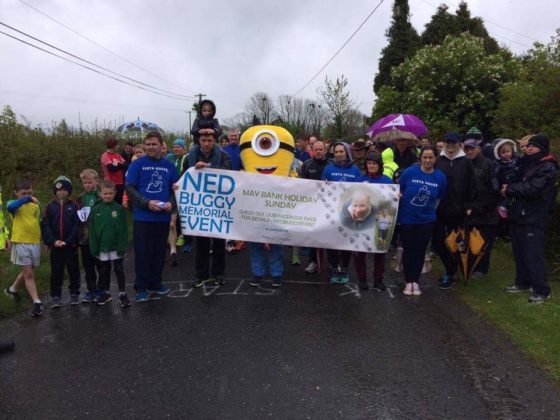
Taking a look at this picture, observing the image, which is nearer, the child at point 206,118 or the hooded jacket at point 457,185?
the hooded jacket at point 457,185

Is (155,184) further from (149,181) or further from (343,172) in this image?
(343,172)

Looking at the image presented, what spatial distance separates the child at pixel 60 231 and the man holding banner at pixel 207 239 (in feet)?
4.99

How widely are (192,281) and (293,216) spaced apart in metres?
1.74

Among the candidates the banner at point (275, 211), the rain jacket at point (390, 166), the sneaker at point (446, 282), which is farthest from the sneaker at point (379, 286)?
the rain jacket at point (390, 166)

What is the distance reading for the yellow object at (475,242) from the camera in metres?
6.00

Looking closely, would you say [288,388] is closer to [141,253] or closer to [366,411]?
[366,411]

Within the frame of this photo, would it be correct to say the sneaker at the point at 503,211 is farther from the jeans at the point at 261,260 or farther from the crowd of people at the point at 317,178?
the jeans at the point at 261,260

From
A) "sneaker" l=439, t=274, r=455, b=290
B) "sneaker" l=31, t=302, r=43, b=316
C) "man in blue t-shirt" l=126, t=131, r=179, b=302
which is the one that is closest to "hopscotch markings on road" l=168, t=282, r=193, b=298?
"man in blue t-shirt" l=126, t=131, r=179, b=302

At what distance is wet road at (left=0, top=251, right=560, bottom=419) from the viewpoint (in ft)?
10.8

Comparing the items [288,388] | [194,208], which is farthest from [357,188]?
[288,388]

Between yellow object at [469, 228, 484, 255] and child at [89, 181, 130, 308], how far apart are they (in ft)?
14.4

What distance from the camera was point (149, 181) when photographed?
5.53 meters

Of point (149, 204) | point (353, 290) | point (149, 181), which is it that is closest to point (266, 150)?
point (149, 181)

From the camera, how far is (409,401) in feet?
11.0
